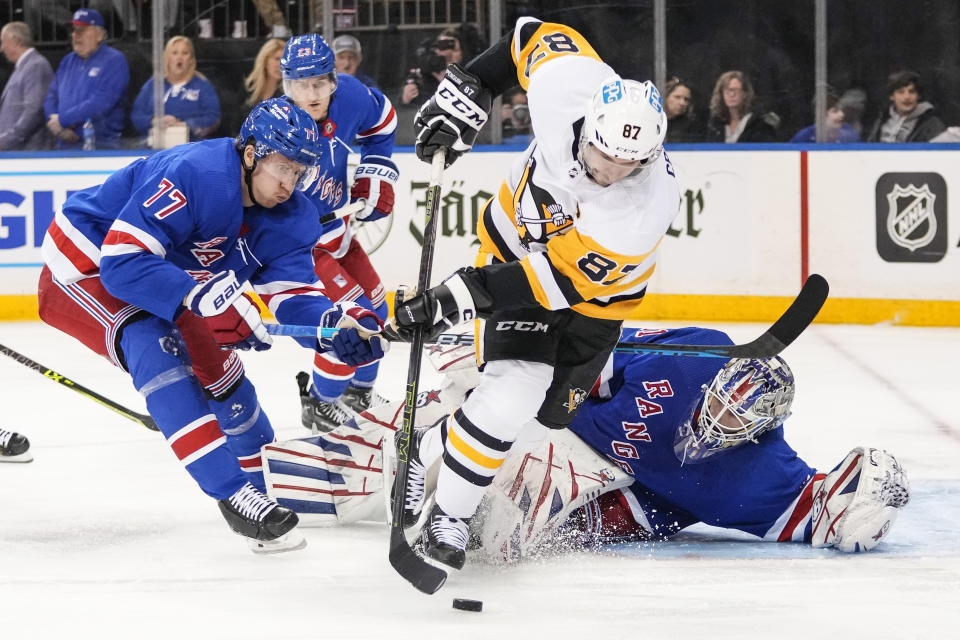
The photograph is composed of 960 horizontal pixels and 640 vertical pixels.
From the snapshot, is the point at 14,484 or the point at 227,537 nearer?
the point at 227,537

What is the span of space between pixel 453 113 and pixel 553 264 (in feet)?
2.43

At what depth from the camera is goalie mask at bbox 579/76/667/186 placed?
2.52 meters

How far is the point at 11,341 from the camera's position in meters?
5.77

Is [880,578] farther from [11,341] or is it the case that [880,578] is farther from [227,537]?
[11,341]

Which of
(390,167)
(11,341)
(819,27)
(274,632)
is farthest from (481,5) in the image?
(274,632)

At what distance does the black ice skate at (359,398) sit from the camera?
14.3 feet

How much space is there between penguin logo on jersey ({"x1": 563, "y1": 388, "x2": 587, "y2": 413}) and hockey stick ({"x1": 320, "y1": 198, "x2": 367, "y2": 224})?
5.59ft

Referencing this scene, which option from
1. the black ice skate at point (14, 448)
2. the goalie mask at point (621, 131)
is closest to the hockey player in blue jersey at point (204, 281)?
the goalie mask at point (621, 131)

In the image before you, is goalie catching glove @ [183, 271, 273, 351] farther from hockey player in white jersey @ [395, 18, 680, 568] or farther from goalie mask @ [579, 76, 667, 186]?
goalie mask @ [579, 76, 667, 186]

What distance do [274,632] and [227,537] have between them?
0.67m

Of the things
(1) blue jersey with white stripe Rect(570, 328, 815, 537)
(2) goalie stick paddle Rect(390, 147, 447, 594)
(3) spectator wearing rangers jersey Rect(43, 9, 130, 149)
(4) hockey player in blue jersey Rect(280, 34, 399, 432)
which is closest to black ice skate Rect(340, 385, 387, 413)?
(4) hockey player in blue jersey Rect(280, 34, 399, 432)

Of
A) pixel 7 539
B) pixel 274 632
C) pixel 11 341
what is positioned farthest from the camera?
pixel 11 341

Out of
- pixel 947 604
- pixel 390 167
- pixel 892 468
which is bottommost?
pixel 947 604

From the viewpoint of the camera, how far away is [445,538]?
2.77 meters
